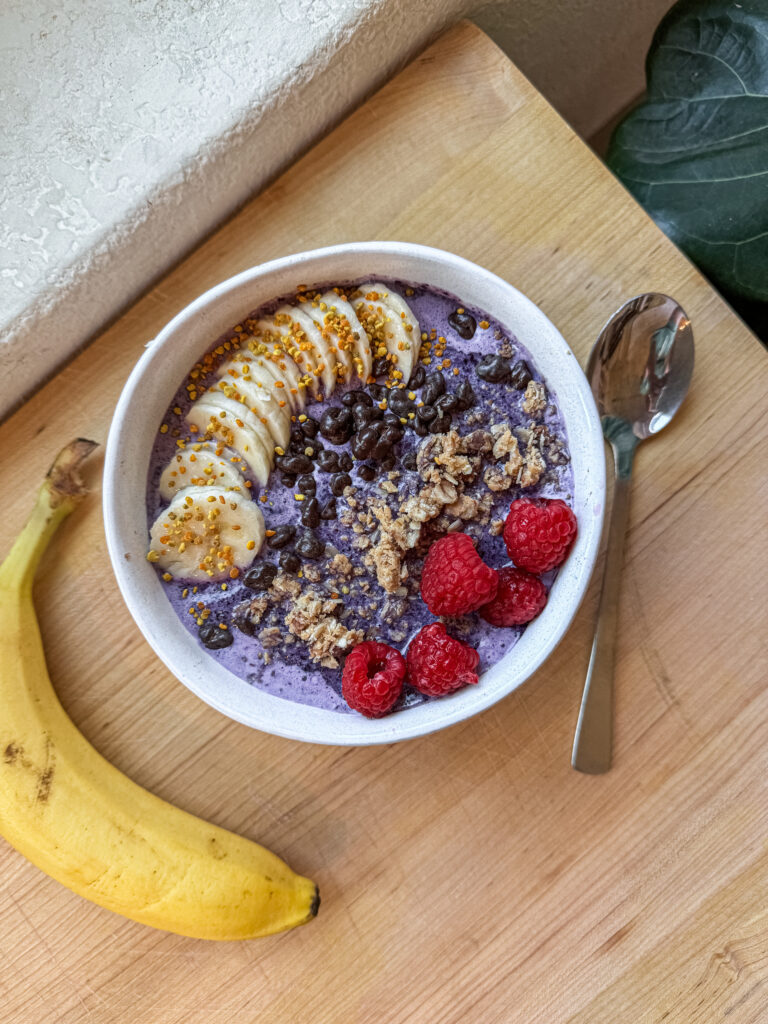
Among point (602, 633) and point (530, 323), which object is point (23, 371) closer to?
point (530, 323)

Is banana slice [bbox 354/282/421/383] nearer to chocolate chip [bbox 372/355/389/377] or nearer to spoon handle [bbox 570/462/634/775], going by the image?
chocolate chip [bbox 372/355/389/377]

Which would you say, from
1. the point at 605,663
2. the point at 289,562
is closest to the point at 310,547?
the point at 289,562

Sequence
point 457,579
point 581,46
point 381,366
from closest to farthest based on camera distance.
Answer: point 457,579
point 381,366
point 581,46

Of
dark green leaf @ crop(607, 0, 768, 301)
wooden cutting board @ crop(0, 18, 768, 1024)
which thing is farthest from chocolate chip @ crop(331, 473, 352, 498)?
dark green leaf @ crop(607, 0, 768, 301)

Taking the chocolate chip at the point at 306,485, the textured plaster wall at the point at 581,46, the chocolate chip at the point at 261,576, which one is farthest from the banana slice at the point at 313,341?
the textured plaster wall at the point at 581,46

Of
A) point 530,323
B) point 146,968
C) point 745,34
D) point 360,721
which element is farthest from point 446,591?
point 745,34

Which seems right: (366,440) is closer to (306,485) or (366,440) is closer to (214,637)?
(306,485)
